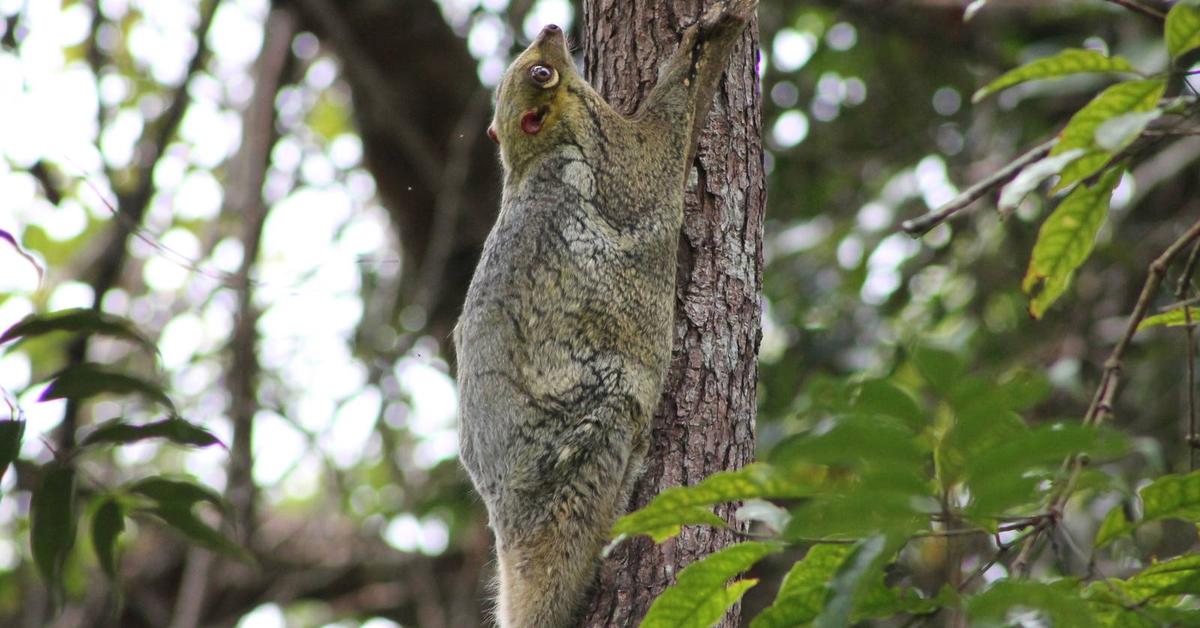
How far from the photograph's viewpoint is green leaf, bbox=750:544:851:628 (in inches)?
88.7

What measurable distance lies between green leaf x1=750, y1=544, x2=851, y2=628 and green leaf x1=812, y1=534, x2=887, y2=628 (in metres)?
0.45

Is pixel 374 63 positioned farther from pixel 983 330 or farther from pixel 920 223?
pixel 920 223

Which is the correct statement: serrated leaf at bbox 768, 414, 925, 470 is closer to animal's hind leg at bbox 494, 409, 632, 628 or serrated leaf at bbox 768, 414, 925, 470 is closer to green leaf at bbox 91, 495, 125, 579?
animal's hind leg at bbox 494, 409, 632, 628

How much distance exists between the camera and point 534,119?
4.25 meters

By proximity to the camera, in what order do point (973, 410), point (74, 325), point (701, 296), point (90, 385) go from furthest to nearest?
point (701, 296) → point (90, 385) → point (74, 325) → point (973, 410)

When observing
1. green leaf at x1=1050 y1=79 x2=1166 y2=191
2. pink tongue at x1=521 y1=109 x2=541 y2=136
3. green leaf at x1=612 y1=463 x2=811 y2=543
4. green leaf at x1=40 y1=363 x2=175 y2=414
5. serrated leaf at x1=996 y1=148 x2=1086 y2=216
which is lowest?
green leaf at x1=612 y1=463 x2=811 y2=543

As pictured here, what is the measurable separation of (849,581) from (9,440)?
2.24 m

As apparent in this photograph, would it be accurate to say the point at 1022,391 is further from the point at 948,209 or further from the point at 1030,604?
the point at 948,209

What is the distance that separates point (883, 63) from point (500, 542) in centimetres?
543

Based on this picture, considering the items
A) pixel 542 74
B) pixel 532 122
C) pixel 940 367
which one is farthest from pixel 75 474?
pixel 940 367

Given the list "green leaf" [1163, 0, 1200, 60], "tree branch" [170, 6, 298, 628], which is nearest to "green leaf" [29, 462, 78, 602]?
"tree branch" [170, 6, 298, 628]

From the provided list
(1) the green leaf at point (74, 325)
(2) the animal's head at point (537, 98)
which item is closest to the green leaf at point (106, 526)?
(1) the green leaf at point (74, 325)

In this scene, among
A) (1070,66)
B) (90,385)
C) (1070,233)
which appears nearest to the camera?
(1070,66)

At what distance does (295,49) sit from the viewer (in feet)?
27.2
